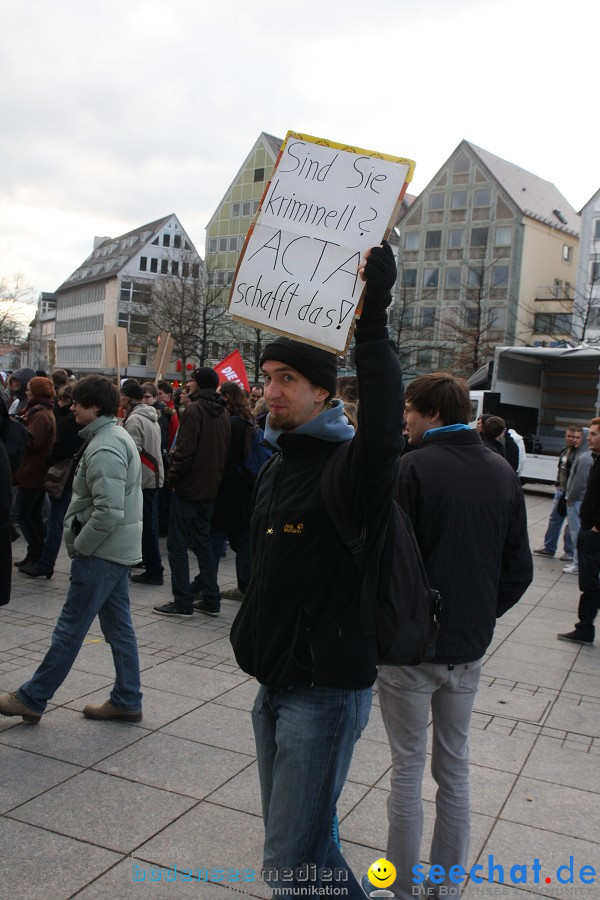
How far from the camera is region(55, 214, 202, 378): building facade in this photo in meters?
86.7

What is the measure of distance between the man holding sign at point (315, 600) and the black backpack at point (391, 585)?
0.03 m

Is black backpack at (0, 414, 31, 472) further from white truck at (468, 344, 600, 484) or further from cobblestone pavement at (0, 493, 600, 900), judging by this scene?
white truck at (468, 344, 600, 484)

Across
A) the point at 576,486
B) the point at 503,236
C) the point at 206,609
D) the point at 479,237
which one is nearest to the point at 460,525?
the point at 206,609

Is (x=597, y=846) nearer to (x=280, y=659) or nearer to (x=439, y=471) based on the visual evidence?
(x=439, y=471)

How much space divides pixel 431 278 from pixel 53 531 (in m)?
60.3

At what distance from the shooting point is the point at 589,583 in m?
7.75

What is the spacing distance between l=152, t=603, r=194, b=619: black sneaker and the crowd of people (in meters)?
2.48

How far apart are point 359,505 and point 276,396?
18.0 inches

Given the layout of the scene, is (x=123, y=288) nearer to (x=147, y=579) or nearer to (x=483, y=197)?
(x=483, y=197)

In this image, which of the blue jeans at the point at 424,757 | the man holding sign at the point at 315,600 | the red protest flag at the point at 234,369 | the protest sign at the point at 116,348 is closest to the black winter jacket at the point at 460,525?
the blue jeans at the point at 424,757

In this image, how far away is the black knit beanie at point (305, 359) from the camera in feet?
8.66

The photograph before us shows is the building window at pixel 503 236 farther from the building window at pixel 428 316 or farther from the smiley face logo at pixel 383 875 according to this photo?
the smiley face logo at pixel 383 875

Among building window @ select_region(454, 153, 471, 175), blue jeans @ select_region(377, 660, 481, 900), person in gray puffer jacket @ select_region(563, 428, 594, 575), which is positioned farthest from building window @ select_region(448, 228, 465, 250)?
blue jeans @ select_region(377, 660, 481, 900)

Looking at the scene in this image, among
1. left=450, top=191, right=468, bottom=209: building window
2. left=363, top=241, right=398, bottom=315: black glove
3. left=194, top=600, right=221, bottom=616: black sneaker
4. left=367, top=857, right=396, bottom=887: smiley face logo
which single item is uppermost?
left=450, top=191, right=468, bottom=209: building window
